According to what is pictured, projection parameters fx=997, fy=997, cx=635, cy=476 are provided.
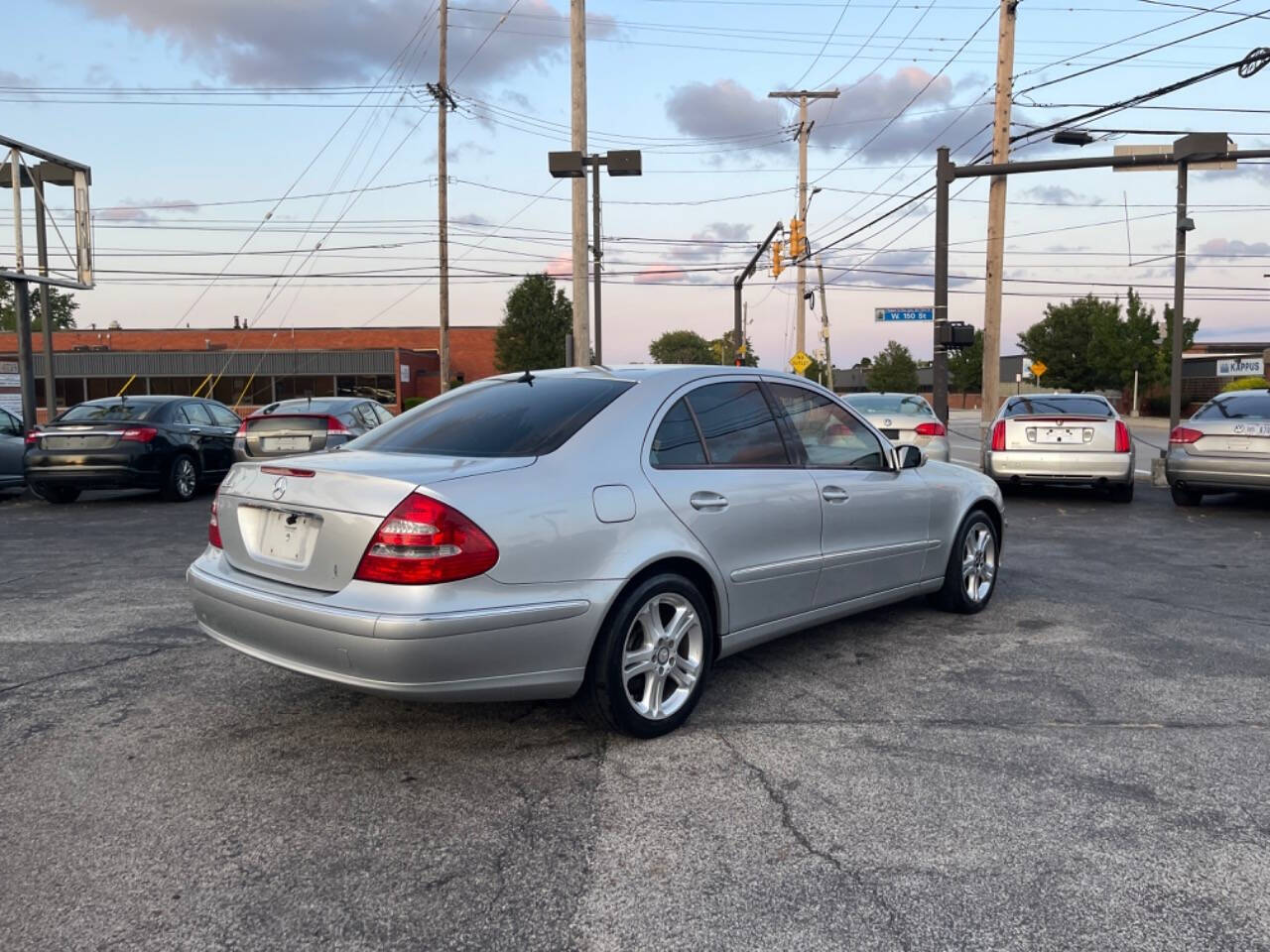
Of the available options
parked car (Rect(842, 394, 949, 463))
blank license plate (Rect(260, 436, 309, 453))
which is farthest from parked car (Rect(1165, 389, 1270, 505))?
blank license plate (Rect(260, 436, 309, 453))

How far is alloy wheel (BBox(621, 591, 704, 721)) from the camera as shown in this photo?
3.91 m

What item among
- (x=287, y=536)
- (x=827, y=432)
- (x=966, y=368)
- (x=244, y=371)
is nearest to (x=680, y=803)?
(x=287, y=536)

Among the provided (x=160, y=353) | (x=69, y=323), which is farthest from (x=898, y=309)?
(x=69, y=323)

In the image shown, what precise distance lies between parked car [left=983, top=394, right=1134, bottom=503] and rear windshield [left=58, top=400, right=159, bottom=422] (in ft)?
34.9

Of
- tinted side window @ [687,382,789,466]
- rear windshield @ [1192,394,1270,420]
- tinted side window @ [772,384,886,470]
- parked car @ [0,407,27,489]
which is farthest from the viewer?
parked car @ [0,407,27,489]

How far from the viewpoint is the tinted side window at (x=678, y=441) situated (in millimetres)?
4164

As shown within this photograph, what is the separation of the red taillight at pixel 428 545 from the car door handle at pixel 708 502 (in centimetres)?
101

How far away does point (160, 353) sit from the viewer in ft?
161

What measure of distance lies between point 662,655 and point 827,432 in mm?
1772

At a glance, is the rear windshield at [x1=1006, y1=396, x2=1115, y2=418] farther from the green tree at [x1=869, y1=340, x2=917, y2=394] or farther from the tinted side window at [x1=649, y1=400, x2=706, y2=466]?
the green tree at [x1=869, y1=340, x2=917, y2=394]

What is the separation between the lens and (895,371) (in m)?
91.6

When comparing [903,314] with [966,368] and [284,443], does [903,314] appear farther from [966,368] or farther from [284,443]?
[966,368]

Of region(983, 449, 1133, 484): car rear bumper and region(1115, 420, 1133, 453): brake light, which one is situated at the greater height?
region(1115, 420, 1133, 453): brake light

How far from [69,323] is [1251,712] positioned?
116285 mm
